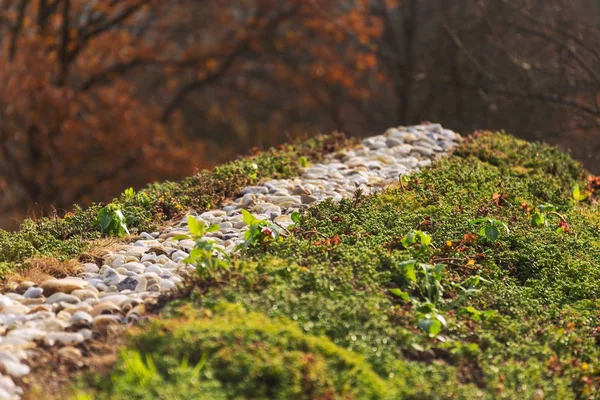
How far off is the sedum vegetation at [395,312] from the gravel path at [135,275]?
14.0 inches

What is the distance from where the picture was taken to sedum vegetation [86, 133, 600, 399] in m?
2.82

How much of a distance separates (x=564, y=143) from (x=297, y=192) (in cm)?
759

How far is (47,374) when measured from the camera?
310 centimetres

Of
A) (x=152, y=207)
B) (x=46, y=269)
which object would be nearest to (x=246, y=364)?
(x=46, y=269)

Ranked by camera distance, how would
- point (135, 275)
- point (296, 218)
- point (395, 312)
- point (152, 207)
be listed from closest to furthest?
point (395, 312), point (135, 275), point (296, 218), point (152, 207)

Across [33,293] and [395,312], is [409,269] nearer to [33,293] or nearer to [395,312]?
[395,312]

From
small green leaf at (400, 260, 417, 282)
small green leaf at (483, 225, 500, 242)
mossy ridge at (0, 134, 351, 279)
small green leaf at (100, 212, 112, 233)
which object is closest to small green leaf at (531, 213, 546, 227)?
small green leaf at (483, 225, 500, 242)

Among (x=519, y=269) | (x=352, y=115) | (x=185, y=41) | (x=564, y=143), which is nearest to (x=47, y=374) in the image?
(x=519, y=269)

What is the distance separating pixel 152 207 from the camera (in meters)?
5.39

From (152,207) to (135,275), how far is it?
52.9 inches

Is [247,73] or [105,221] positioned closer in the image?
[105,221]

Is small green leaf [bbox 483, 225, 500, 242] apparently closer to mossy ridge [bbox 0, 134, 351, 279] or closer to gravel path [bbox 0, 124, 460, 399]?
gravel path [bbox 0, 124, 460, 399]

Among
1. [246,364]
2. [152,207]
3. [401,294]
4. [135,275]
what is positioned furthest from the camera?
[152,207]

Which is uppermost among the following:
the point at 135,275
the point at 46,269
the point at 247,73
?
the point at 247,73
